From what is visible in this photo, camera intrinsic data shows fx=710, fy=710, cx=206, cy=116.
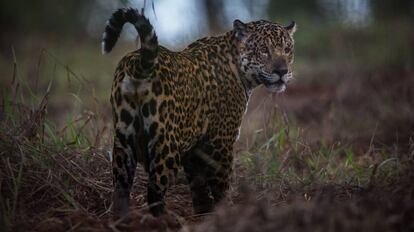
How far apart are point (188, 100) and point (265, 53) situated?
99cm

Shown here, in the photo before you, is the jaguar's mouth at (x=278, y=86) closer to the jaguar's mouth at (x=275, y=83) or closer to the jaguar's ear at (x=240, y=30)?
the jaguar's mouth at (x=275, y=83)

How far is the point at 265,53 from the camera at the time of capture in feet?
19.3

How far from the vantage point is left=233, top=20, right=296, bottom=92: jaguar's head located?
581 centimetres

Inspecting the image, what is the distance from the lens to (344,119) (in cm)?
1007

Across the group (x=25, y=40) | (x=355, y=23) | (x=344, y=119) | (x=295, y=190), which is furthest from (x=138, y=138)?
(x=25, y=40)

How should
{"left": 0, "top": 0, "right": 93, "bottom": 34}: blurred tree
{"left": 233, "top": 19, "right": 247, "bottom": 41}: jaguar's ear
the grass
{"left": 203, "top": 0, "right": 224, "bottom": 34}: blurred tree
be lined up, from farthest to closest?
1. {"left": 0, "top": 0, "right": 93, "bottom": 34}: blurred tree
2. {"left": 203, "top": 0, "right": 224, "bottom": 34}: blurred tree
3. {"left": 233, "top": 19, "right": 247, "bottom": 41}: jaguar's ear
4. the grass

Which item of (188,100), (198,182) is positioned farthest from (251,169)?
(188,100)

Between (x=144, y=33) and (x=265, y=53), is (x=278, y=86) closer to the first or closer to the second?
(x=265, y=53)

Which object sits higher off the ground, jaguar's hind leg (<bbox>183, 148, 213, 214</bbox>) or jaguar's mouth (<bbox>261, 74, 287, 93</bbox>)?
jaguar's mouth (<bbox>261, 74, 287, 93</bbox>)

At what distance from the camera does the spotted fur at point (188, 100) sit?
485cm

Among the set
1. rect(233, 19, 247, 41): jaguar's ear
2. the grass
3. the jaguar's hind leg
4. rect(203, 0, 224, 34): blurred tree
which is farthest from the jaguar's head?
rect(203, 0, 224, 34): blurred tree

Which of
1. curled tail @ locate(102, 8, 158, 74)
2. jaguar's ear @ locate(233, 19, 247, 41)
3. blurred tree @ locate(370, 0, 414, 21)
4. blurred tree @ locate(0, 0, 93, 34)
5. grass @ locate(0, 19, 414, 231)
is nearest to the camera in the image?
grass @ locate(0, 19, 414, 231)

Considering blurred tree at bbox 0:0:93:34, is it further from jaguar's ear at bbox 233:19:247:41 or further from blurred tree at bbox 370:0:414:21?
jaguar's ear at bbox 233:19:247:41

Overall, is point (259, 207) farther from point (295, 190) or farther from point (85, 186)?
point (85, 186)
